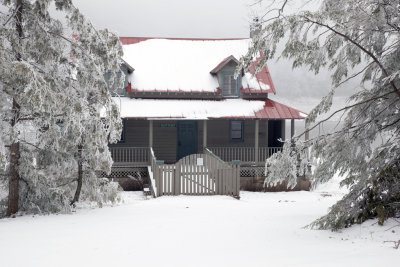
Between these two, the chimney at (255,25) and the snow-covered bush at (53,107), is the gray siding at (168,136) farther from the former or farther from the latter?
the snow-covered bush at (53,107)

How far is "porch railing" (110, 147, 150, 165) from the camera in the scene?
20750 mm

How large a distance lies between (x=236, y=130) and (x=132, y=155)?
6.58m

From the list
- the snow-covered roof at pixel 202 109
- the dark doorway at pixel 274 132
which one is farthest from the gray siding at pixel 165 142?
the dark doorway at pixel 274 132

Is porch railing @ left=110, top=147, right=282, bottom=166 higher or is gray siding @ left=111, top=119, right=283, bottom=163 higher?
gray siding @ left=111, top=119, right=283, bottom=163

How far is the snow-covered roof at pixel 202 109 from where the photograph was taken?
68.0ft

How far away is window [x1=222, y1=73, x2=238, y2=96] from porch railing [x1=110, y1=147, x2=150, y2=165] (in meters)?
5.73

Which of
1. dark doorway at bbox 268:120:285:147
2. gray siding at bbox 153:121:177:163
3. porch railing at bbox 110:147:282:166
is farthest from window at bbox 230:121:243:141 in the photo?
gray siding at bbox 153:121:177:163

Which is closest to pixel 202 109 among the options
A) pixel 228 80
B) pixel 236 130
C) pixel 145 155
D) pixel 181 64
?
pixel 228 80

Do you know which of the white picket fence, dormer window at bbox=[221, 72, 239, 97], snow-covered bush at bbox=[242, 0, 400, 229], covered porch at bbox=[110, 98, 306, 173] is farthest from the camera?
dormer window at bbox=[221, 72, 239, 97]

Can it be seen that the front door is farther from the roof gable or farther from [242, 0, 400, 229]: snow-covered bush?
[242, 0, 400, 229]: snow-covered bush

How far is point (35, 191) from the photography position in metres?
10.1

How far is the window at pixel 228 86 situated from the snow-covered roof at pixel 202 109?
1.83ft

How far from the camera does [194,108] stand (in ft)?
71.3

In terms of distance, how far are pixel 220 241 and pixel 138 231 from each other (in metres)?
1.81
